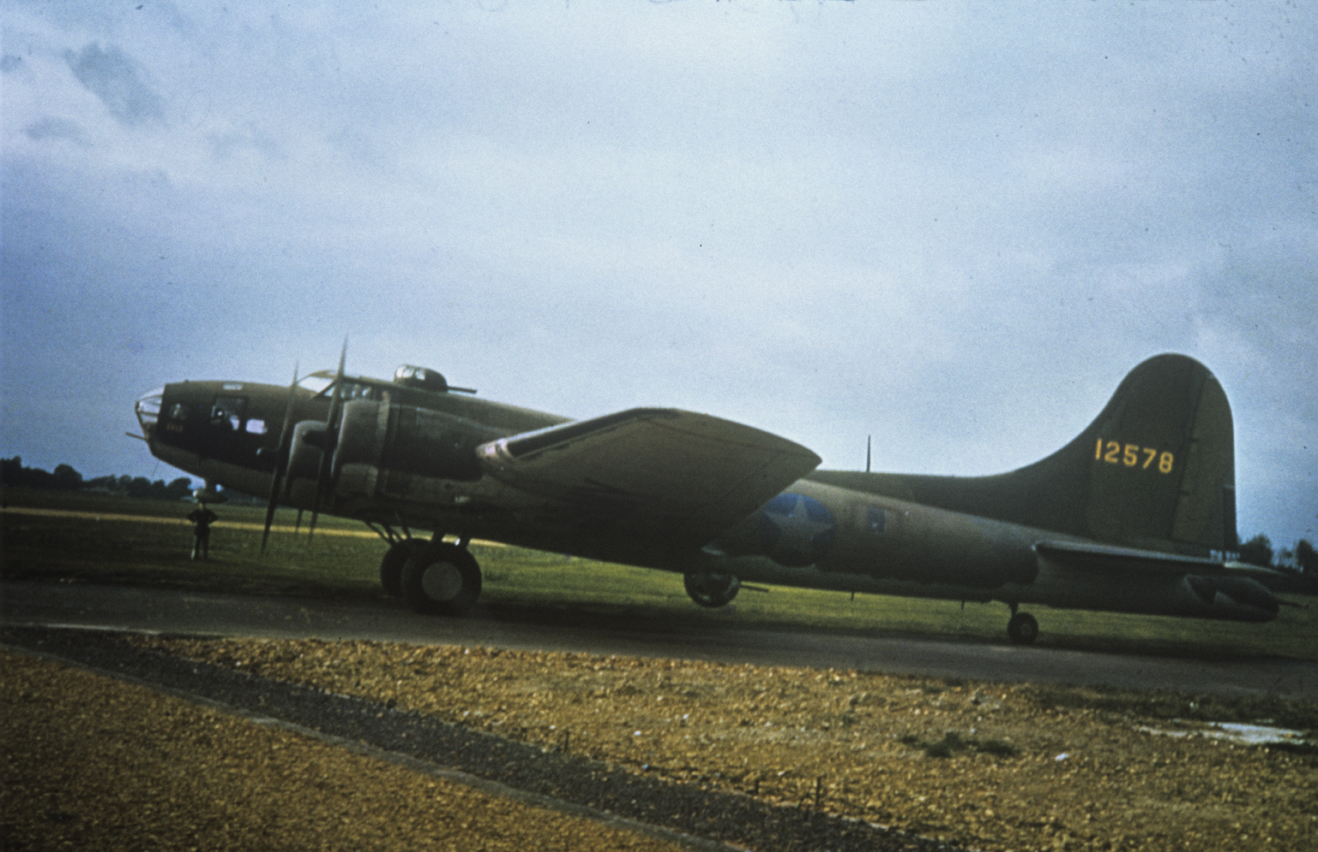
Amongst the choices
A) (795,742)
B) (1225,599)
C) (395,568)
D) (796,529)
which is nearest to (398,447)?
(395,568)

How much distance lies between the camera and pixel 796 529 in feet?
50.0

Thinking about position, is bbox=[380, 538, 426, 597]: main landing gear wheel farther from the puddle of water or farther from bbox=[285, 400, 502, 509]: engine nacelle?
the puddle of water

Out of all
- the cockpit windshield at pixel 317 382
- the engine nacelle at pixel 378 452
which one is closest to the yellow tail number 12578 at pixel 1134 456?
the engine nacelle at pixel 378 452

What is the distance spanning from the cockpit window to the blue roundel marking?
9.22 metres

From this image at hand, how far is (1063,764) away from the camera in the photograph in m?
6.57

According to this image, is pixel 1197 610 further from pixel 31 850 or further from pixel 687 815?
pixel 31 850

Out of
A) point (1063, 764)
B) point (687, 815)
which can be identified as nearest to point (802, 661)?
point (1063, 764)

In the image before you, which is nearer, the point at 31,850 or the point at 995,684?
the point at 31,850

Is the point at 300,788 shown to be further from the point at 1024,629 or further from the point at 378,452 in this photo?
the point at 1024,629

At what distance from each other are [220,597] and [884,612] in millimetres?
16901

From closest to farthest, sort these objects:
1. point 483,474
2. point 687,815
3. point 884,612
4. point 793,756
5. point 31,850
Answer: point 31,850 → point 687,815 → point 793,756 → point 483,474 → point 884,612

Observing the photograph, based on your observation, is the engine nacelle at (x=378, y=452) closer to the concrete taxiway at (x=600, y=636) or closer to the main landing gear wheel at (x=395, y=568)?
the main landing gear wheel at (x=395, y=568)

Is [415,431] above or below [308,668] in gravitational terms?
above

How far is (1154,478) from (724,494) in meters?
11.1
